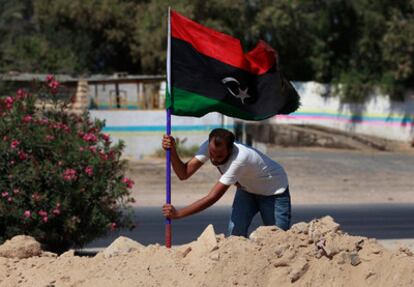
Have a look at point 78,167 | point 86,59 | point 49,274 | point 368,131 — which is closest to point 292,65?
point 368,131

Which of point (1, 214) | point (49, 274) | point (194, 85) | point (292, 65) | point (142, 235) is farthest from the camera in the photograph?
point (292, 65)

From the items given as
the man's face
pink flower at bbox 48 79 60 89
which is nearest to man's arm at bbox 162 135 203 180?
the man's face

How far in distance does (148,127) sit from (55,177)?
2133cm

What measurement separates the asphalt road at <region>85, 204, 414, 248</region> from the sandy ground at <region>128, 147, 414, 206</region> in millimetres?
1756

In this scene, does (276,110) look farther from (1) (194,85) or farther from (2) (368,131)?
(2) (368,131)

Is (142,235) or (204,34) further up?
(204,34)

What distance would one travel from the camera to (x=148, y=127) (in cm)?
3191

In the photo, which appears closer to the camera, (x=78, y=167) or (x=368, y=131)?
(x=78, y=167)

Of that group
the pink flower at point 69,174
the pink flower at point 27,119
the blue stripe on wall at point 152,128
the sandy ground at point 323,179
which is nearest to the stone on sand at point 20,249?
the pink flower at point 69,174

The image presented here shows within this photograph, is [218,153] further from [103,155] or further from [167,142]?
[103,155]

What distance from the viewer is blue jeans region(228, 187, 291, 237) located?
8125 mm

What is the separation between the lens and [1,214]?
10.4 m

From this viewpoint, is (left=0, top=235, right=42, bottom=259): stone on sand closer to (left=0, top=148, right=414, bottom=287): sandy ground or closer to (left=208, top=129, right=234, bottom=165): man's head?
(left=0, top=148, right=414, bottom=287): sandy ground

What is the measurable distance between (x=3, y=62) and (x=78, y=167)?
21.6 meters
